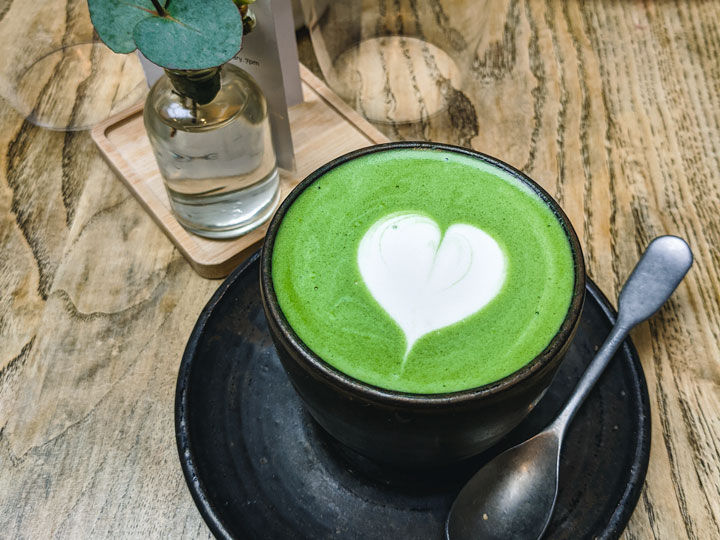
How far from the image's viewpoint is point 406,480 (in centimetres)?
64

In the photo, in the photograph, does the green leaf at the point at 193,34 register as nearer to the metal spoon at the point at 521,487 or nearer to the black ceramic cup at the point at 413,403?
the black ceramic cup at the point at 413,403

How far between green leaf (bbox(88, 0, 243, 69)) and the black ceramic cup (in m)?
0.17

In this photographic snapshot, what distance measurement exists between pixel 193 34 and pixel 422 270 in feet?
1.02

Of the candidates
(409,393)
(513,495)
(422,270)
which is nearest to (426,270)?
(422,270)

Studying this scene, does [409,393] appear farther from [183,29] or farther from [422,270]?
[183,29]

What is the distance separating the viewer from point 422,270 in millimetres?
580

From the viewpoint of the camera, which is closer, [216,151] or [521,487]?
[521,487]

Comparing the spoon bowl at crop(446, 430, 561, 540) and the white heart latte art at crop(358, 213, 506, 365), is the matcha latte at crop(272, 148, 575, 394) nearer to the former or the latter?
the white heart latte art at crop(358, 213, 506, 365)

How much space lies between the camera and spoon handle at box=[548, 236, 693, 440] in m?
0.68

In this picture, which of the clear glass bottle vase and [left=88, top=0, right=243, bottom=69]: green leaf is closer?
[left=88, top=0, right=243, bottom=69]: green leaf

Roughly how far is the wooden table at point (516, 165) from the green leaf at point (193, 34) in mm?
313

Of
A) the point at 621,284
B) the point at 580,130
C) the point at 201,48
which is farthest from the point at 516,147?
the point at 201,48

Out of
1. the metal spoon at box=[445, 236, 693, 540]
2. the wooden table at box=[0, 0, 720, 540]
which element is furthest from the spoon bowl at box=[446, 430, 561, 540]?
the wooden table at box=[0, 0, 720, 540]

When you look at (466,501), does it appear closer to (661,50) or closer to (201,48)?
(201,48)
